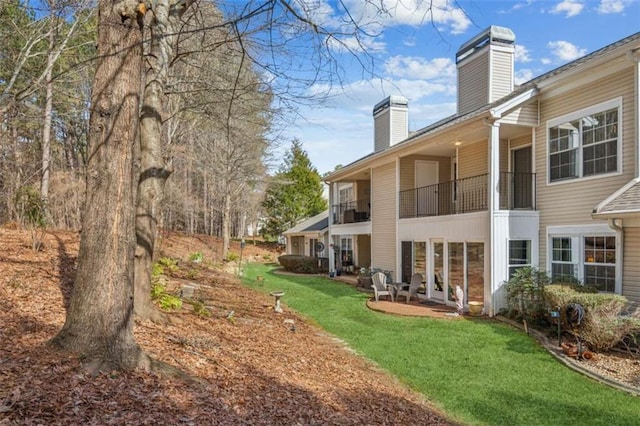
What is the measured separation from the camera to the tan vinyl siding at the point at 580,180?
911 cm

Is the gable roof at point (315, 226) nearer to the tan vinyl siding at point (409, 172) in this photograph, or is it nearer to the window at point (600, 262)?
the tan vinyl siding at point (409, 172)

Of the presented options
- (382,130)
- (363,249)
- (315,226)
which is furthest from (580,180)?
(315,226)

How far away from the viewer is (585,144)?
1013 centimetres

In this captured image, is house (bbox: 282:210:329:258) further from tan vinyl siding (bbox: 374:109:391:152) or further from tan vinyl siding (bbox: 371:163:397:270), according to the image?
tan vinyl siding (bbox: 371:163:397:270)

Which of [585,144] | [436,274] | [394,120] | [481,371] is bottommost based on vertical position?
[481,371]

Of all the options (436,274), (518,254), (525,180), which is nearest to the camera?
(518,254)

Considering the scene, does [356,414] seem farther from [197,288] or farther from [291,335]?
[197,288]

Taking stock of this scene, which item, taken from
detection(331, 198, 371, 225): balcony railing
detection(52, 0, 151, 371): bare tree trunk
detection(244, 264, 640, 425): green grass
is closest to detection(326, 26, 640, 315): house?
detection(244, 264, 640, 425): green grass

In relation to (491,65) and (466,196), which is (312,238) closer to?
(466,196)

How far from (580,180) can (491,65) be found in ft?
17.0

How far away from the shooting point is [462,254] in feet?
41.6

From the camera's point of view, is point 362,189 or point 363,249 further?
point 362,189

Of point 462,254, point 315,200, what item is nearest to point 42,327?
point 462,254

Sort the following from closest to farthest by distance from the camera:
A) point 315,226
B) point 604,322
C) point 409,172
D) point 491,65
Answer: point 604,322
point 491,65
point 409,172
point 315,226
